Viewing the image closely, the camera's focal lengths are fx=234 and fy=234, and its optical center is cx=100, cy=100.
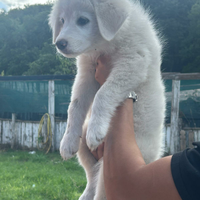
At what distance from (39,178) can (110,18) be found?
426 cm

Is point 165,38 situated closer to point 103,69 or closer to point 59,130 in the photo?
point 59,130

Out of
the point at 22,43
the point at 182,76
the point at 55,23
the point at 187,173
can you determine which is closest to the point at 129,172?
the point at 187,173

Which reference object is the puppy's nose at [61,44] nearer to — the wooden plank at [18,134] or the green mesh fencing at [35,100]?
the green mesh fencing at [35,100]

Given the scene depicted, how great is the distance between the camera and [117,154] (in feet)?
4.22

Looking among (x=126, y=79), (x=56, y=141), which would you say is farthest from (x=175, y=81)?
(x=126, y=79)

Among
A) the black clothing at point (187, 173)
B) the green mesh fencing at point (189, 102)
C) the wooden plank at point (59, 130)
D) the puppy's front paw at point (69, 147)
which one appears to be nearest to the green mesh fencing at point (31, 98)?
the wooden plank at point (59, 130)

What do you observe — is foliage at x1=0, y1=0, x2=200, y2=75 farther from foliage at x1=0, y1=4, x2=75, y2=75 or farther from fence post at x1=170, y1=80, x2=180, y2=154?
fence post at x1=170, y1=80, x2=180, y2=154

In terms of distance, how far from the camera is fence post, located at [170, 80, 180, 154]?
6.08m

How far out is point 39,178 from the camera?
5.06 meters

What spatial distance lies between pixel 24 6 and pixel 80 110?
29.4 m

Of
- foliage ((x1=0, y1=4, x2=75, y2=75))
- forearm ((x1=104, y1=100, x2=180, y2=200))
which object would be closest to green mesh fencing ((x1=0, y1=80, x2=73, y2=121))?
forearm ((x1=104, y1=100, x2=180, y2=200))

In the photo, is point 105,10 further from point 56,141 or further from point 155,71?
point 56,141

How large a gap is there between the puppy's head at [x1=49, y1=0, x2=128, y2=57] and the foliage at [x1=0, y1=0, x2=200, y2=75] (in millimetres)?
11523

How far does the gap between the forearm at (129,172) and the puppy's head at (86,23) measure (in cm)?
69
